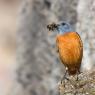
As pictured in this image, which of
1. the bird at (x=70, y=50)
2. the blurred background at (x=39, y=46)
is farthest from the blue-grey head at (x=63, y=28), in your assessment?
the blurred background at (x=39, y=46)

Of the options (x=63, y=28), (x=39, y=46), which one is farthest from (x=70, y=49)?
(x=39, y=46)

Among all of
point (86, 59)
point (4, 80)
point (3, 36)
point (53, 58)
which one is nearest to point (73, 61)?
point (86, 59)

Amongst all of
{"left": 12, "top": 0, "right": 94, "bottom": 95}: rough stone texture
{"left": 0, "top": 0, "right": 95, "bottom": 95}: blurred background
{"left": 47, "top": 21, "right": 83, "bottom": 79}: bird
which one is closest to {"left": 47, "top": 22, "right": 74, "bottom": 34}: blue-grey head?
{"left": 47, "top": 21, "right": 83, "bottom": 79}: bird

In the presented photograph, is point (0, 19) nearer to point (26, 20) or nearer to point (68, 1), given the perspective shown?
point (26, 20)

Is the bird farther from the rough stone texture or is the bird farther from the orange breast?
the rough stone texture

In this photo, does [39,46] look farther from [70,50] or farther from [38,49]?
[70,50]

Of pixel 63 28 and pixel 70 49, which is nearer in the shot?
pixel 70 49

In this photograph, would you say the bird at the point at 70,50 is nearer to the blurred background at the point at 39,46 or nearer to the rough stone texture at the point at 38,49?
the blurred background at the point at 39,46
